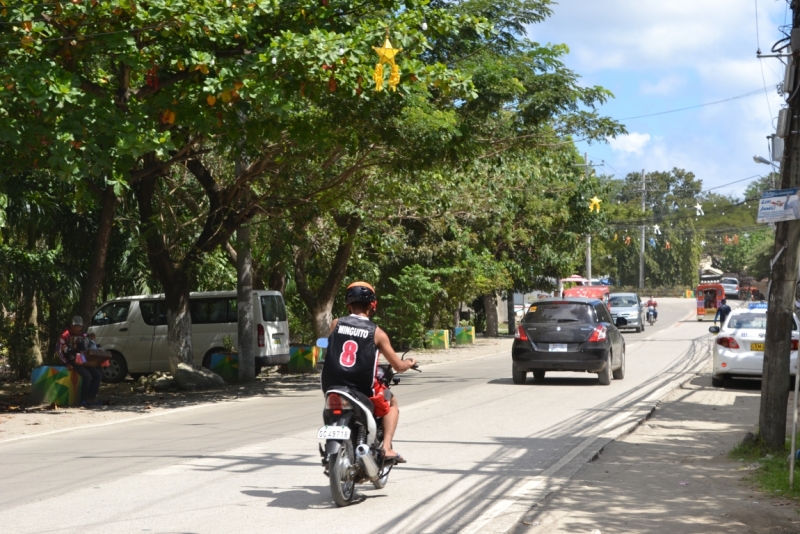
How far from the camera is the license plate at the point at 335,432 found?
742cm

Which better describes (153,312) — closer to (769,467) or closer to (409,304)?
(409,304)

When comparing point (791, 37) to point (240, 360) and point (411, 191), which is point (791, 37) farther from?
point (240, 360)

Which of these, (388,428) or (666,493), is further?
(666,493)

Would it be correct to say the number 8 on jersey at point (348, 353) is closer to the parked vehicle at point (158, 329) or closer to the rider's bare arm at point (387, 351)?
the rider's bare arm at point (387, 351)

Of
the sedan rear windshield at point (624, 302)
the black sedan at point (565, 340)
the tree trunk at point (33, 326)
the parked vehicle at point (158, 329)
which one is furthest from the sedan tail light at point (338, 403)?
the sedan rear windshield at point (624, 302)

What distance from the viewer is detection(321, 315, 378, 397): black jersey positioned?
304 inches

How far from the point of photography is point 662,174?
115 m

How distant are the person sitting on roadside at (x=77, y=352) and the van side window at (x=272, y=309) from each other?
552 centimetres

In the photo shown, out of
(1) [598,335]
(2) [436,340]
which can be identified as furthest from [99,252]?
(2) [436,340]

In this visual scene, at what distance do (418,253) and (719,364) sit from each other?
1539 cm

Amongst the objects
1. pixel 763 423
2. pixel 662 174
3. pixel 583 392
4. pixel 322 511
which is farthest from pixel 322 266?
pixel 662 174

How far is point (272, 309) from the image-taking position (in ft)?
74.5

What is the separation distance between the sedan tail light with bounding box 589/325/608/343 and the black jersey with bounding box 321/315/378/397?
1138 cm

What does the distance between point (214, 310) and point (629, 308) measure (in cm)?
2911
